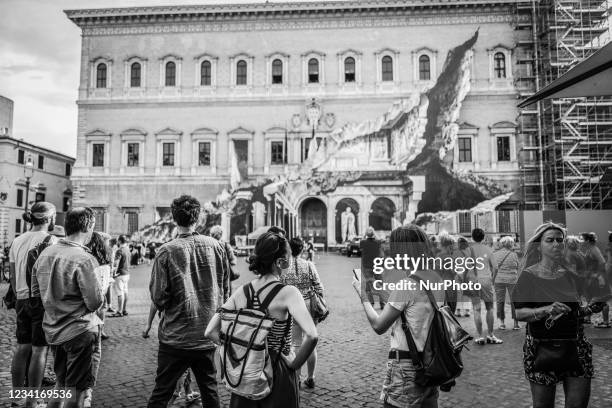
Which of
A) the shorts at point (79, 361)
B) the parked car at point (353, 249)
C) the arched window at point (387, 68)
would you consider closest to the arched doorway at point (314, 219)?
the parked car at point (353, 249)

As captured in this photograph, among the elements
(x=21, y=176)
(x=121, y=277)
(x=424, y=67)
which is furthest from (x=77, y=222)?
(x=21, y=176)

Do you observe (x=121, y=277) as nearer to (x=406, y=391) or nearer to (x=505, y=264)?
(x=505, y=264)

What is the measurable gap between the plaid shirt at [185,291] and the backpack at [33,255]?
4.92ft

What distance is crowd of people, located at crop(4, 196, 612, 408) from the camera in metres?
2.68

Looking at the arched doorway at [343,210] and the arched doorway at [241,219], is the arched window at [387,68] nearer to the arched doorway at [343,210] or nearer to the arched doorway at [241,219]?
the arched doorway at [343,210]

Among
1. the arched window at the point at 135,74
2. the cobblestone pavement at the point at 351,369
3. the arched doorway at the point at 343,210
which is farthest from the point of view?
the arched window at the point at 135,74

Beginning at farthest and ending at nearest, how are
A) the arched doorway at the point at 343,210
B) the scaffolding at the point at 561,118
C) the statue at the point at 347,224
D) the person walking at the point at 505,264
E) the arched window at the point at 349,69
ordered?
the arched window at the point at 349,69 → the arched doorway at the point at 343,210 → the statue at the point at 347,224 → the scaffolding at the point at 561,118 → the person walking at the point at 505,264

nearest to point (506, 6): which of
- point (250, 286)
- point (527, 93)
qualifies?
point (527, 93)

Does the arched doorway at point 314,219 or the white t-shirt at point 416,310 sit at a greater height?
the arched doorway at point 314,219

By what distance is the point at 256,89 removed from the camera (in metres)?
30.9

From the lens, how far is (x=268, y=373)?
8.38ft

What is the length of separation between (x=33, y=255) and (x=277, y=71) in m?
28.5

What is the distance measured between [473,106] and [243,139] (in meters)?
15.1

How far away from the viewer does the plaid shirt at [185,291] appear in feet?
11.2
